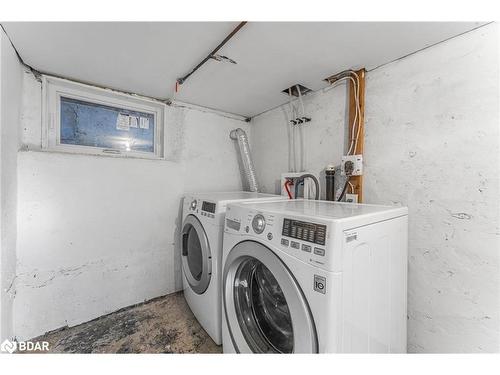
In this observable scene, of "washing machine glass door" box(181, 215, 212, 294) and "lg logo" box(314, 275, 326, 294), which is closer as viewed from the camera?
"lg logo" box(314, 275, 326, 294)

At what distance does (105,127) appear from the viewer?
157cm

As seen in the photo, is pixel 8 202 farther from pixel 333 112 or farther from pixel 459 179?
pixel 459 179

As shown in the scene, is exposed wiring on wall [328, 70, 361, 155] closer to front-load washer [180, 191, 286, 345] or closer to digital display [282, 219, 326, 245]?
front-load washer [180, 191, 286, 345]

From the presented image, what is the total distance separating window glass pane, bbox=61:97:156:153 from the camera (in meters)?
1.44

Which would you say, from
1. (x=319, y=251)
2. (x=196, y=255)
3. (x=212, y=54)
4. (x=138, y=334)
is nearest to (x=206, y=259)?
(x=196, y=255)

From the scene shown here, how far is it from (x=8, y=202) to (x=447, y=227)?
2153mm

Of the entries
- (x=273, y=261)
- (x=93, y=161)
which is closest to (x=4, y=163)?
(x=93, y=161)

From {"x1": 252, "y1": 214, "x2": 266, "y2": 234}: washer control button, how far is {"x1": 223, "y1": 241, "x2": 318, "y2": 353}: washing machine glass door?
0.20 feet

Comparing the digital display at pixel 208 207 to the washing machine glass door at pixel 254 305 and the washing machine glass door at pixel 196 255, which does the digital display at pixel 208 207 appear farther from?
the washing machine glass door at pixel 254 305

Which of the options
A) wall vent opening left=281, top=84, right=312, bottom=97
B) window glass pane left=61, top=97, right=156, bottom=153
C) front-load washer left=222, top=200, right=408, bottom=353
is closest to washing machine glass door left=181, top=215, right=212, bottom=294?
front-load washer left=222, top=200, right=408, bottom=353

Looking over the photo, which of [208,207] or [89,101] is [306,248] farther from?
[89,101]

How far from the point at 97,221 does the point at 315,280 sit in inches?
59.6

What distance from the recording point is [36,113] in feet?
4.28

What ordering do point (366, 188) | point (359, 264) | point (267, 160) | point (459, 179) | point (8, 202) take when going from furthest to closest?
1. point (267, 160)
2. point (366, 188)
3. point (8, 202)
4. point (459, 179)
5. point (359, 264)
